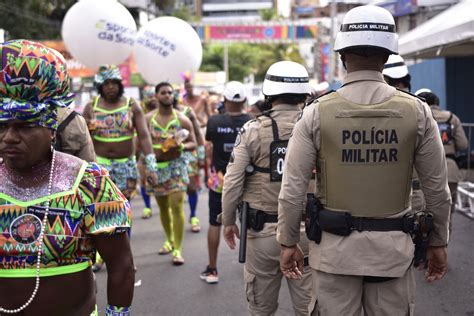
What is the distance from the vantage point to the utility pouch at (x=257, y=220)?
3744 mm

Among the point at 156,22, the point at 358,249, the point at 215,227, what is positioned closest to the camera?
the point at 358,249

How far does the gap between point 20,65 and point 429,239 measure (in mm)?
1983

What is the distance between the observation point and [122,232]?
2119 mm

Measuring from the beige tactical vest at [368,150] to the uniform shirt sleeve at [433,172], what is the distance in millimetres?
51

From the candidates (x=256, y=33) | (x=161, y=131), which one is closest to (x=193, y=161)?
(x=161, y=131)

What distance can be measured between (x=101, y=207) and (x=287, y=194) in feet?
3.34

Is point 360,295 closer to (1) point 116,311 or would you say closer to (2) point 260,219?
(2) point 260,219

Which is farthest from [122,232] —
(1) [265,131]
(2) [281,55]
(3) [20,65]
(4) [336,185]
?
(2) [281,55]

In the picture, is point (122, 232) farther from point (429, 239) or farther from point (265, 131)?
point (265, 131)

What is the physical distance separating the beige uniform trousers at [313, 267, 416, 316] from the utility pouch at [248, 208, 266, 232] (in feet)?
3.24

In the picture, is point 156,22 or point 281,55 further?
point 281,55

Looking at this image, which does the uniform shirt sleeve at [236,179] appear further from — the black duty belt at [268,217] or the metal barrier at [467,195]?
the metal barrier at [467,195]

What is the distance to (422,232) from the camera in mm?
2809

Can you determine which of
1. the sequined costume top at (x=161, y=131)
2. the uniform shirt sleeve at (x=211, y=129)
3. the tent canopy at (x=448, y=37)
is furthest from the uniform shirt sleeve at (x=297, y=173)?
the tent canopy at (x=448, y=37)
